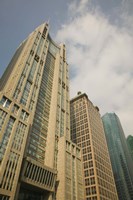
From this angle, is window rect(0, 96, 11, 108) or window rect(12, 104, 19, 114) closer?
window rect(0, 96, 11, 108)

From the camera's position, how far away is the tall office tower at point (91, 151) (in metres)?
110

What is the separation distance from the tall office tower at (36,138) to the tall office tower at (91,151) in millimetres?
28897

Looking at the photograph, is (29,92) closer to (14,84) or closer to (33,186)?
(14,84)

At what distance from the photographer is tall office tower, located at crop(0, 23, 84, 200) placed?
57688 mm

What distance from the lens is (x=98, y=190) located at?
105 m

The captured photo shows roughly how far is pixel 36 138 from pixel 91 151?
55991mm

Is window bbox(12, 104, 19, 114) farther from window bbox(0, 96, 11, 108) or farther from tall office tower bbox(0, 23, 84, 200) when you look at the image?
window bbox(0, 96, 11, 108)

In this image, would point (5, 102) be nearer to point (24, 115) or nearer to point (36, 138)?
point (24, 115)

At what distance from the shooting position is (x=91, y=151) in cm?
12475

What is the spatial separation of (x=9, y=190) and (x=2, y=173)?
208 inches

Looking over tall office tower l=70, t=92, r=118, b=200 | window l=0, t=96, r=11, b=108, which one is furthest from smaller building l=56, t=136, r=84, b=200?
window l=0, t=96, r=11, b=108

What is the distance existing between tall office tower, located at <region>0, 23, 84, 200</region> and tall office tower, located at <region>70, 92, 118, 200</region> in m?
28.9

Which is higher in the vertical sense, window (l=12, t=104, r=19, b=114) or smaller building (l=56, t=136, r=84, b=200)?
window (l=12, t=104, r=19, b=114)

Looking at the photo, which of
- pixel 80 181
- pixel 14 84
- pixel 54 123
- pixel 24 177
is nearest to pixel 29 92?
pixel 14 84
